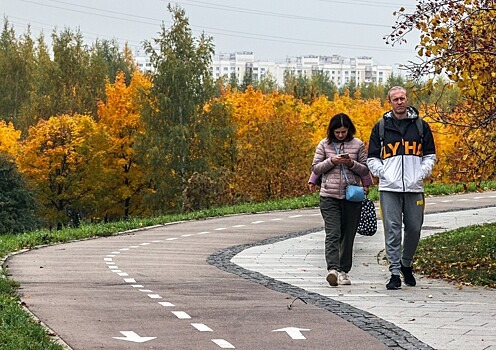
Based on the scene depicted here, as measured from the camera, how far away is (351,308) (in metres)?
9.95

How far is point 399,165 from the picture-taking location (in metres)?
11.5

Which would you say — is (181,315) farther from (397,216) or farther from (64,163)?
(64,163)

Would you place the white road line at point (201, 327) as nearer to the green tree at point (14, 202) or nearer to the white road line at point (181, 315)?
the white road line at point (181, 315)

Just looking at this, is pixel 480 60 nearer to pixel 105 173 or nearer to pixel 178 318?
pixel 178 318

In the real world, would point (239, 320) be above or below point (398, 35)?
Result: below

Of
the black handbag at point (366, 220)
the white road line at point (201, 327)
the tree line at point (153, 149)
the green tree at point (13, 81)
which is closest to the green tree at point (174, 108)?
the tree line at point (153, 149)

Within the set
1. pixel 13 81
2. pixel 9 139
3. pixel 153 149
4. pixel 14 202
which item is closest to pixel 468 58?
pixel 14 202

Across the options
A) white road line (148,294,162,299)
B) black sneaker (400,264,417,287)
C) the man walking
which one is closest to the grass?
black sneaker (400,264,417,287)

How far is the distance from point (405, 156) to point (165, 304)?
3.12m

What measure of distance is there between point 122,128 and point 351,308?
5863cm

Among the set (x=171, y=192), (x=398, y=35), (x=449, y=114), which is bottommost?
(x=171, y=192)

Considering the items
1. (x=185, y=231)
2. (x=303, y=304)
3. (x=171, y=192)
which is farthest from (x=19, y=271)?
(x=171, y=192)

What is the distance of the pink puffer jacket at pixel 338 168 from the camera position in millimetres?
12172

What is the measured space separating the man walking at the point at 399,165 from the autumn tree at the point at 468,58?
2.51ft
